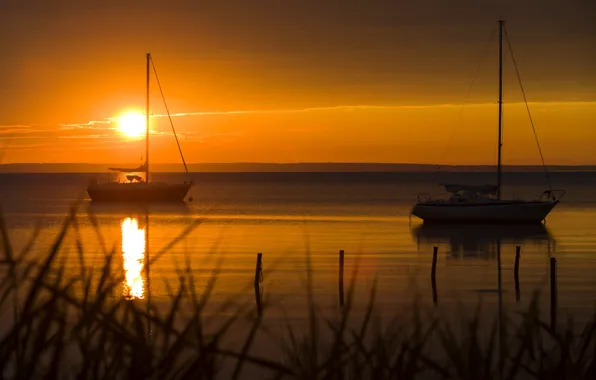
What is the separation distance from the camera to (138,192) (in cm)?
9794

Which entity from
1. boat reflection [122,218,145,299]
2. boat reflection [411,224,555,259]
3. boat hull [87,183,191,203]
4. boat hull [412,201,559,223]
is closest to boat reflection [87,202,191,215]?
boat hull [87,183,191,203]

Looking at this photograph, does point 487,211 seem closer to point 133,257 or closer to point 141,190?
point 133,257

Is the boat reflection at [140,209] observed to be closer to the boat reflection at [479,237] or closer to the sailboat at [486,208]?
the boat reflection at [479,237]

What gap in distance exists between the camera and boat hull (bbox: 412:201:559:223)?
212 ft

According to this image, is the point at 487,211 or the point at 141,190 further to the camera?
the point at 141,190

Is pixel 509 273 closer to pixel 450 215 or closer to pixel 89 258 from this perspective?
pixel 89 258

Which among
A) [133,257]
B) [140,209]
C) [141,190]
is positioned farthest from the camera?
[140,209]

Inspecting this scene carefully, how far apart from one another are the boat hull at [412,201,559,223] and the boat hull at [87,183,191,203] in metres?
38.6

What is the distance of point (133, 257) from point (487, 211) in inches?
1078

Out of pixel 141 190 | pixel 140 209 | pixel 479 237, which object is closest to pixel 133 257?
pixel 479 237

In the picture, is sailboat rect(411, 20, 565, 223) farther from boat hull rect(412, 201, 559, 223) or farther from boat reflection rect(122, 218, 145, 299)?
boat reflection rect(122, 218, 145, 299)

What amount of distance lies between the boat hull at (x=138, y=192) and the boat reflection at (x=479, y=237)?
112 feet

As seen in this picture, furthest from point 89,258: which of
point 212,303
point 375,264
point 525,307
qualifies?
point 525,307

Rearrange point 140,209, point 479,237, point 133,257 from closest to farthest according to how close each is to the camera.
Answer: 1. point 133,257
2. point 479,237
3. point 140,209
